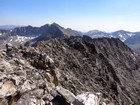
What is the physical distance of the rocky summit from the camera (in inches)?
1056

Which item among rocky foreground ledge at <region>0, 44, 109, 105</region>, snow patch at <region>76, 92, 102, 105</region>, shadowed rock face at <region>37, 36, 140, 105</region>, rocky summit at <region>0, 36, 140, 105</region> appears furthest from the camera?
shadowed rock face at <region>37, 36, 140, 105</region>

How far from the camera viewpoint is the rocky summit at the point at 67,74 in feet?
88.0

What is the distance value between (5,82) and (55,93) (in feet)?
16.5

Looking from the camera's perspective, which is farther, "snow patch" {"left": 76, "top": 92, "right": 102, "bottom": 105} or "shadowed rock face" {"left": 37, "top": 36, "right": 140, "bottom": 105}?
"shadowed rock face" {"left": 37, "top": 36, "right": 140, "bottom": 105}

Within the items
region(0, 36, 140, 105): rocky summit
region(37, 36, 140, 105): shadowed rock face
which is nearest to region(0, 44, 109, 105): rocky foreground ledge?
region(0, 36, 140, 105): rocky summit

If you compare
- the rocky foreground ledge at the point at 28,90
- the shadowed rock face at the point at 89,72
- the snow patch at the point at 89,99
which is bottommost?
the shadowed rock face at the point at 89,72

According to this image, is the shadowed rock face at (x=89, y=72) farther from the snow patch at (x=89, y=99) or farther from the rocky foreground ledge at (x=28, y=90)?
the rocky foreground ledge at (x=28, y=90)

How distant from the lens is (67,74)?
64.0 metres

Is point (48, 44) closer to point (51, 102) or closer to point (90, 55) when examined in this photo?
point (90, 55)

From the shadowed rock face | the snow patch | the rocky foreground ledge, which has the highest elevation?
the rocky foreground ledge

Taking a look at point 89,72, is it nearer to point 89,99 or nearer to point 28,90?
point 89,99

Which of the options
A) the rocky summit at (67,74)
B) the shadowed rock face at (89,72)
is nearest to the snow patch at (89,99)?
the rocky summit at (67,74)

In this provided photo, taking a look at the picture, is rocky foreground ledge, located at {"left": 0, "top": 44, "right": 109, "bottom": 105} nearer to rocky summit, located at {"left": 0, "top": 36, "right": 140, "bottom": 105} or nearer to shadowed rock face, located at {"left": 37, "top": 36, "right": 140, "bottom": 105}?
rocky summit, located at {"left": 0, "top": 36, "right": 140, "bottom": 105}

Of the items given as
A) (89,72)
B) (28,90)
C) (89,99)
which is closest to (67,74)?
(89,72)
